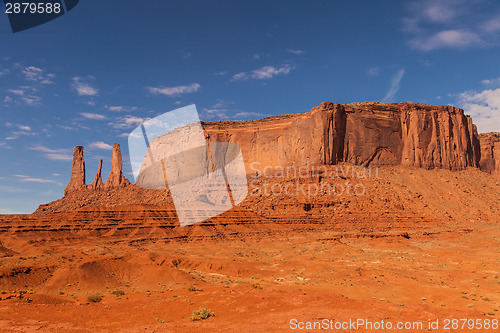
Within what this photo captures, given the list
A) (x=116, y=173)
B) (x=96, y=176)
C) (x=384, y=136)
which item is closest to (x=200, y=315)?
(x=384, y=136)

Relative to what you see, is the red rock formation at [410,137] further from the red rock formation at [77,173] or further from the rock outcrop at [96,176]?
the red rock formation at [77,173]

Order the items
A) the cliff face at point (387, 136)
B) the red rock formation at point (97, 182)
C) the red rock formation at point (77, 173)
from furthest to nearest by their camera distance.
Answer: the red rock formation at point (77, 173)
the red rock formation at point (97, 182)
the cliff face at point (387, 136)

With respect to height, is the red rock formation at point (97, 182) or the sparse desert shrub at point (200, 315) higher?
the red rock formation at point (97, 182)

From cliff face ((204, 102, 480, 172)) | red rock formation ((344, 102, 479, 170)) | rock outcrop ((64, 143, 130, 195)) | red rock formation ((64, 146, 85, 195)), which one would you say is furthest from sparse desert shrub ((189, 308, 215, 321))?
red rock formation ((64, 146, 85, 195))

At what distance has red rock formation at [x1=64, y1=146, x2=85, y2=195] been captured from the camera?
91.8 metres

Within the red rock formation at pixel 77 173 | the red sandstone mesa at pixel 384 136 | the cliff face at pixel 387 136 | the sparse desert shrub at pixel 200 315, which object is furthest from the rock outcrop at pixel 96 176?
the sparse desert shrub at pixel 200 315

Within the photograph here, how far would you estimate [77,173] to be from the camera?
93.0 metres

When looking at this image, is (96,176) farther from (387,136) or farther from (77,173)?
(387,136)

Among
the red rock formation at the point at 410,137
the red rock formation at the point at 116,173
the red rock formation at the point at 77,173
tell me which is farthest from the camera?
the red rock formation at the point at 77,173

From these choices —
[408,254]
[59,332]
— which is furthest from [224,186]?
[59,332]

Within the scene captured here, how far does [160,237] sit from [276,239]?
14.7 meters

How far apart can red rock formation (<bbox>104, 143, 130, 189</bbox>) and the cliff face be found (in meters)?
49.1

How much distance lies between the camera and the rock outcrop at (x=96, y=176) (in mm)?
90312

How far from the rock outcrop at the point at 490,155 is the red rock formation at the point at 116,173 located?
3943 inches
